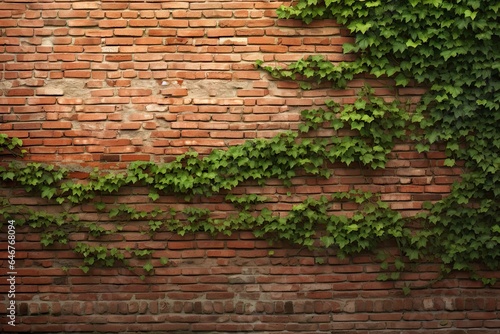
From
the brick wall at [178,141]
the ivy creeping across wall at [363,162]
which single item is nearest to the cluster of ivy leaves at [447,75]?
the ivy creeping across wall at [363,162]

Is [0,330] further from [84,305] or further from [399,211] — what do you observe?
[399,211]

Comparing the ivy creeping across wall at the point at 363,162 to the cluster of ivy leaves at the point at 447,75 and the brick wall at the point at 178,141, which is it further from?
the brick wall at the point at 178,141

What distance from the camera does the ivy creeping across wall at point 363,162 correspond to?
525 centimetres

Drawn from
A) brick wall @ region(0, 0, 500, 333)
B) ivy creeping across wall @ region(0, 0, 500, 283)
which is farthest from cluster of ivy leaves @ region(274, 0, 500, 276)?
brick wall @ region(0, 0, 500, 333)

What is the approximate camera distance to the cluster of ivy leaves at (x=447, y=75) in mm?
5223

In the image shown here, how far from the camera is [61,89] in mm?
5328

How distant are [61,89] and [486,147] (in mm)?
3728

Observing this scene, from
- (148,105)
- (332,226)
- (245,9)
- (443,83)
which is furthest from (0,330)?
(443,83)

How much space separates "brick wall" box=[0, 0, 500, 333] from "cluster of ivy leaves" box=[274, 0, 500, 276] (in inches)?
7.3

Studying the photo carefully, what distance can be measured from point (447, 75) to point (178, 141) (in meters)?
2.40

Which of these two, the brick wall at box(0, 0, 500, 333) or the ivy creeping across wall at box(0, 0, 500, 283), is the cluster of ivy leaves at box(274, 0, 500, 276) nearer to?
the ivy creeping across wall at box(0, 0, 500, 283)

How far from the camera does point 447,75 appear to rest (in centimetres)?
527

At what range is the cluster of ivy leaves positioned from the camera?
522cm

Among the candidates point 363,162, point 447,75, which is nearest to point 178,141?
point 363,162
